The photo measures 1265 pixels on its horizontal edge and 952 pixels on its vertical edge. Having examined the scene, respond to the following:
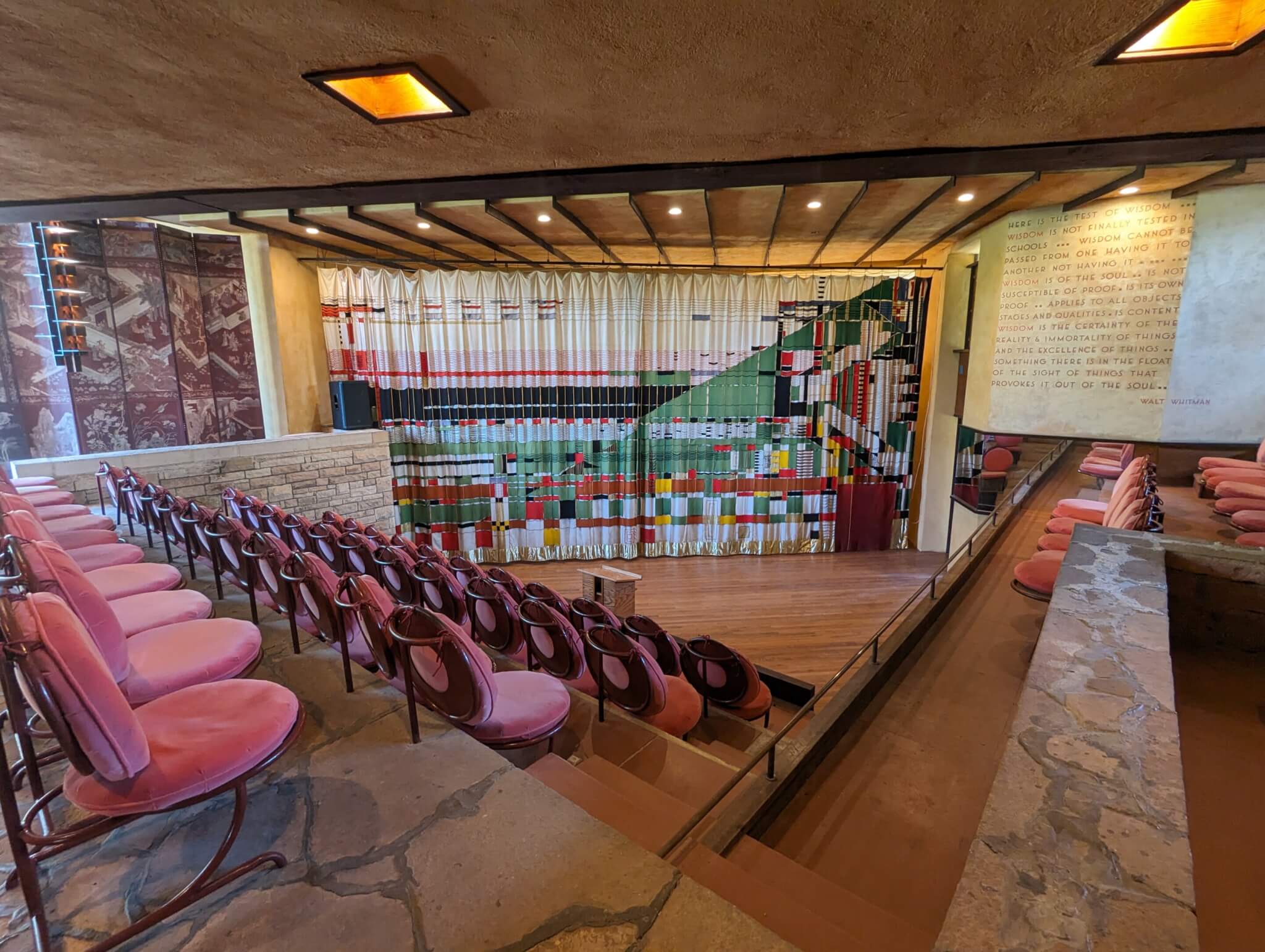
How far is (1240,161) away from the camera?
3.18m

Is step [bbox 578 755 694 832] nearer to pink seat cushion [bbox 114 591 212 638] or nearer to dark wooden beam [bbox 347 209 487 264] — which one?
pink seat cushion [bbox 114 591 212 638]

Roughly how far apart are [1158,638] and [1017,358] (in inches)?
134

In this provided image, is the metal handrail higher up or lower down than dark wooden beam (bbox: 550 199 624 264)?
lower down

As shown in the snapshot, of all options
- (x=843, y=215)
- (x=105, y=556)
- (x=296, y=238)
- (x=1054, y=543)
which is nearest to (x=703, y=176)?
(x=843, y=215)

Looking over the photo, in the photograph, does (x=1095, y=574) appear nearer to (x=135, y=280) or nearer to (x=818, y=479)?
(x=818, y=479)

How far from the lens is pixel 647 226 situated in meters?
4.80

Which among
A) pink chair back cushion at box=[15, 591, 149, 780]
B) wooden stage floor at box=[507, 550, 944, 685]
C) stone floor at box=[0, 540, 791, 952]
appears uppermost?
pink chair back cushion at box=[15, 591, 149, 780]

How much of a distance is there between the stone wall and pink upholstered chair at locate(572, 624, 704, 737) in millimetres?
3990

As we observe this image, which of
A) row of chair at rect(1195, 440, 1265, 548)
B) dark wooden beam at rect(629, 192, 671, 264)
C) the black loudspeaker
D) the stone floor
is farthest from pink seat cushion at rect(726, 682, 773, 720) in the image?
the black loudspeaker

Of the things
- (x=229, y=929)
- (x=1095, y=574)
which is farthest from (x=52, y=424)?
(x=1095, y=574)

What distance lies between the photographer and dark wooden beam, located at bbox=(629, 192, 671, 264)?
413 centimetres

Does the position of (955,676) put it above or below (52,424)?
below

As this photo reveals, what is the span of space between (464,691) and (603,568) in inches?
131

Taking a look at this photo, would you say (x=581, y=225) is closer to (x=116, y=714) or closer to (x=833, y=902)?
(x=116, y=714)
